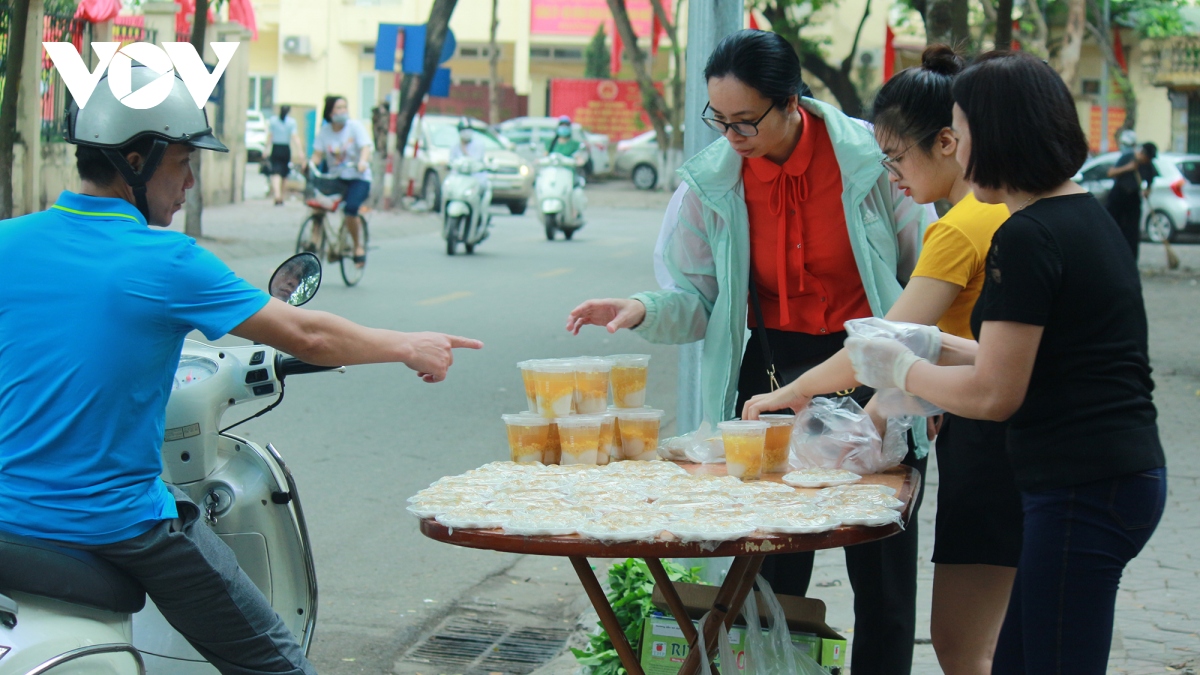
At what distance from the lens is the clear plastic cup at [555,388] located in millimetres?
3098

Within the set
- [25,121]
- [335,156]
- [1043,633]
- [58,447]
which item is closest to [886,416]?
[1043,633]

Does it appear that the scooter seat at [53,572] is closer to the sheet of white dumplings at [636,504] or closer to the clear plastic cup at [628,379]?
the sheet of white dumplings at [636,504]

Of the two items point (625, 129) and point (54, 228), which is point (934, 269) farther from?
point (625, 129)

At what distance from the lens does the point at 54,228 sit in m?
2.41

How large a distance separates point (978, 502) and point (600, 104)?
41.8 metres

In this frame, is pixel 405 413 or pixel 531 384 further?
pixel 405 413

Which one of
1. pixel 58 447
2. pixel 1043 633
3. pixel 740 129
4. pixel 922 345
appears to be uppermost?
pixel 740 129

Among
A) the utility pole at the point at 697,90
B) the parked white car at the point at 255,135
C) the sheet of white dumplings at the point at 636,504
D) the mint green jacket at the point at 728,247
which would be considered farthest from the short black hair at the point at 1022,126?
the parked white car at the point at 255,135

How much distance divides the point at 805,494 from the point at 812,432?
378 millimetres

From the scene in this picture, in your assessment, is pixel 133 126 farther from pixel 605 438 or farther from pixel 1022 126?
pixel 1022 126

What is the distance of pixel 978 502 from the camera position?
3.00 metres

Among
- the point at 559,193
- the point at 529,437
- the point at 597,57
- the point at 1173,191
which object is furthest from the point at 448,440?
the point at 597,57

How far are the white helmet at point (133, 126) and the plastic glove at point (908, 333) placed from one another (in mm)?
1363

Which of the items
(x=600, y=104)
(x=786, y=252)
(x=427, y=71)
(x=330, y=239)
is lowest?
(x=330, y=239)
